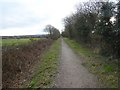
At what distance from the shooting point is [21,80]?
503 inches

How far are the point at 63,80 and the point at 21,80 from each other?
9.13ft

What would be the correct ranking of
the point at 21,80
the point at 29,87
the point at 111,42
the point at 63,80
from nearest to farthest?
the point at 29,87 < the point at 63,80 < the point at 21,80 < the point at 111,42

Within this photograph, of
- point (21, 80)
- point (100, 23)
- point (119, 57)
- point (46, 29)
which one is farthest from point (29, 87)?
point (46, 29)

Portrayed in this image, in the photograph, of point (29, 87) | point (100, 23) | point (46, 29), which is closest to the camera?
point (29, 87)

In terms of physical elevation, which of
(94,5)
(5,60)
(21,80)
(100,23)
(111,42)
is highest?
(94,5)

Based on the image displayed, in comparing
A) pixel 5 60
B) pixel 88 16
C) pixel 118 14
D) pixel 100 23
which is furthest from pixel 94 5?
pixel 5 60

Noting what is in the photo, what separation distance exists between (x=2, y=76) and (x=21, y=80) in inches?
44.9

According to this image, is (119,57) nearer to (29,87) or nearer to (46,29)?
(29,87)

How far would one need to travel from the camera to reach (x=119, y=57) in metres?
17.3

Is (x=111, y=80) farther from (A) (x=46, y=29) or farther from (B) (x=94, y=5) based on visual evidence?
(A) (x=46, y=29)

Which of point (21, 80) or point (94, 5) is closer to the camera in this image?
point (21, 80)

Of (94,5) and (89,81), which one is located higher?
(94,5)

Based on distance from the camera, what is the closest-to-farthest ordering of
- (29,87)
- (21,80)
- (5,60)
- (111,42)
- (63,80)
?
1. (29,87)
2. (63,80)
3. (21,80)
4. (5,60)
5. (111,42)

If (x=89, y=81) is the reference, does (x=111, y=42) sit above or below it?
above
